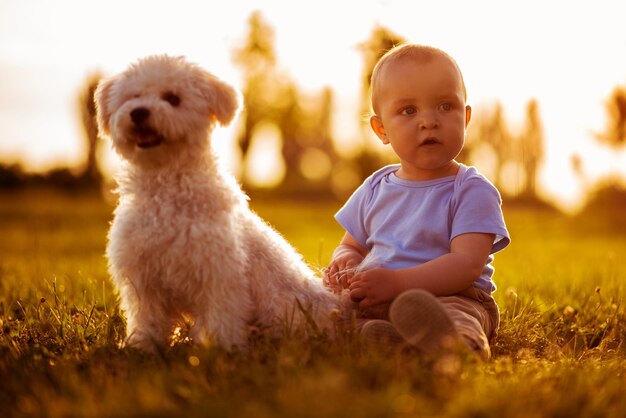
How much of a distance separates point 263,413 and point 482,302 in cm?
216

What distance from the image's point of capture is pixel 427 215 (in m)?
4.19

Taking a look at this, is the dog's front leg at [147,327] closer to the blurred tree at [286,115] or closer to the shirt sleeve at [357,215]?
the shirt sleeve at [357,215]

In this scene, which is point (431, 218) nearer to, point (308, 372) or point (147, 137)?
point (308, 372)

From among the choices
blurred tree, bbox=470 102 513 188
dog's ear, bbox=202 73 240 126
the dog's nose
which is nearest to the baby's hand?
dog's ear, bbox=202 73 240 126

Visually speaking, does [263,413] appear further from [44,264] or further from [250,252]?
[44,264]

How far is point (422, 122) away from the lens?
13.3 feet

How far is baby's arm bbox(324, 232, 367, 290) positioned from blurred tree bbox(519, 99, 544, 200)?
298 cm

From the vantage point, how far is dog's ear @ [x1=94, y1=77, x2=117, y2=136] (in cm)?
385

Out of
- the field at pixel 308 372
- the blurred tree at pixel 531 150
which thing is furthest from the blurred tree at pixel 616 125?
the field at pixel 308 372

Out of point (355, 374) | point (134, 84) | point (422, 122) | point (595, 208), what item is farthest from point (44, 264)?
point (595, 208)

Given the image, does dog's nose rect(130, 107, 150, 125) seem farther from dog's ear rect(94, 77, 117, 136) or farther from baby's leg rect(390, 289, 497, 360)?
baby's leg rect(390, 289, 497, 360)

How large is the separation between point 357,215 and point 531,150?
655 inches

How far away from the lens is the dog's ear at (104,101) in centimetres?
385

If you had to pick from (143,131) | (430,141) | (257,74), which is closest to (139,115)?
(143,131)
